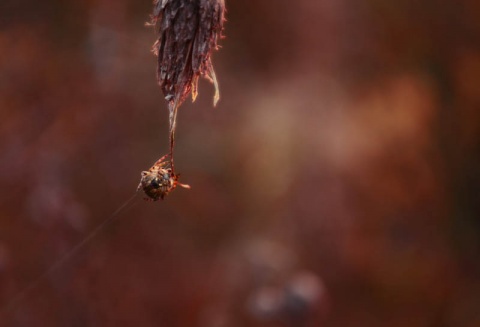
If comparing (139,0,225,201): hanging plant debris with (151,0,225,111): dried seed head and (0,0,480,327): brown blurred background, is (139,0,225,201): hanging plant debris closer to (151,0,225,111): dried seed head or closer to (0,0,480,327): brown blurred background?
(151,0,225,111): dried seed head

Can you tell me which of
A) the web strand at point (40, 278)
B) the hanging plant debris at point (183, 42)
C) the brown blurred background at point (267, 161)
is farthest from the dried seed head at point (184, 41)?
the brown blurred background at point (267, 161)

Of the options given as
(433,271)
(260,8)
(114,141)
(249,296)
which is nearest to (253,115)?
(260,8)

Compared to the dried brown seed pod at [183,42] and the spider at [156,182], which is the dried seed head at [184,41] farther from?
the spider at [156,182]

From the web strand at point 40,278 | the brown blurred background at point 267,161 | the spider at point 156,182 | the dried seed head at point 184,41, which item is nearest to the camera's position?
the dried seed head at point 184,41

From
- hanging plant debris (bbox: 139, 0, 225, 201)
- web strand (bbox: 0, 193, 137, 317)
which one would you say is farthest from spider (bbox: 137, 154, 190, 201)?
web strand (bbox: 0, 193, 137, 317)

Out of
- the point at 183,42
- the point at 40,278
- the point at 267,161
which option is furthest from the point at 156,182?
the point at 267,161

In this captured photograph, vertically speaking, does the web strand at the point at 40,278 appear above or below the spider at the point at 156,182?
above
